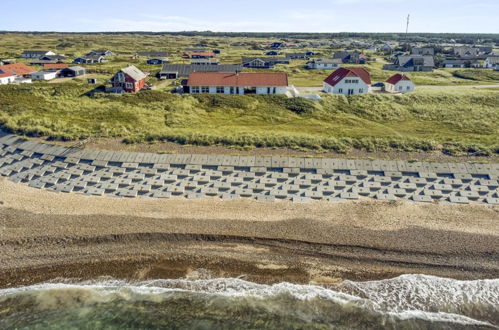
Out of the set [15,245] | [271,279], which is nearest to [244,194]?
[271,279]

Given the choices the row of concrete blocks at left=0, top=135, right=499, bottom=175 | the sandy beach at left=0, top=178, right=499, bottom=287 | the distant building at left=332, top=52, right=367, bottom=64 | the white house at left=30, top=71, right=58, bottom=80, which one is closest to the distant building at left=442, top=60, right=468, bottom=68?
the distant building at left=332, top=52, right=367, bottom=64

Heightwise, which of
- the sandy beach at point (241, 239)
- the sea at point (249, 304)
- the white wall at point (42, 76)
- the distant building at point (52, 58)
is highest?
the distant building at point (52, 58)

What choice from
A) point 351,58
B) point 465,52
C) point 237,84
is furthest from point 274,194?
point 465,52

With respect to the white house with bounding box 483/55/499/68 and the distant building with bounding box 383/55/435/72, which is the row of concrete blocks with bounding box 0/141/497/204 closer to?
the distant building with bounding box 383/55/435/72

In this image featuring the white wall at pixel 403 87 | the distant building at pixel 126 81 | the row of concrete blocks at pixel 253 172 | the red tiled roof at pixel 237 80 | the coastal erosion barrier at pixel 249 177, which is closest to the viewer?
the coastal erosion barrier at pixel 249 177

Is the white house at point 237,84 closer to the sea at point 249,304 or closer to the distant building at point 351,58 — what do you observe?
the sea at point 249,304

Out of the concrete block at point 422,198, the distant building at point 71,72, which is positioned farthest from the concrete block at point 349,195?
the distant building at point 71,72

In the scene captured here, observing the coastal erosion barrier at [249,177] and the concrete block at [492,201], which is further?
the coastal erosion barrier at [249,177]

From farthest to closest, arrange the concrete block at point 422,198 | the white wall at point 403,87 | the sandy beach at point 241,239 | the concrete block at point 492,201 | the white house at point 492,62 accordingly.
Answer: the white house at point 492,62 < the white wall at point 403,87 < the concrete block at point 422,198 < the concrete block at point 492,201 < the sandy beach at point 241,239
